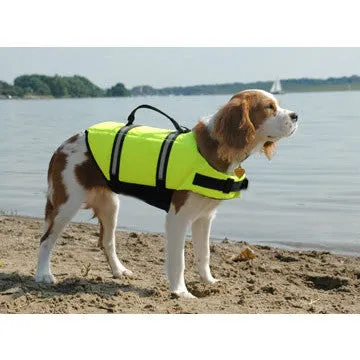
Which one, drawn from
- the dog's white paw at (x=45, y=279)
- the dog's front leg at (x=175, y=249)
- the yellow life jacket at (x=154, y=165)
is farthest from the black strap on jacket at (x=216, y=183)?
the dog's white paw at (x=45, y=279)

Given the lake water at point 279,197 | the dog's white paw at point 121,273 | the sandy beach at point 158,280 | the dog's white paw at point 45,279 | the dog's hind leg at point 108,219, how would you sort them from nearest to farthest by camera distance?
1. the sandy beach at point 158,280
2. the dog's white paw at point 45,279
3. the dog's hind leg at point 108,219
4. the dog's white paw at point 121,273
5. the lake water at point 279,197

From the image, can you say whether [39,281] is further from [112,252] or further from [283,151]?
[283,151]

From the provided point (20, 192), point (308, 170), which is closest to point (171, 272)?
point (20, 192)

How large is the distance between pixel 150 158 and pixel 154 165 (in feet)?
0.26

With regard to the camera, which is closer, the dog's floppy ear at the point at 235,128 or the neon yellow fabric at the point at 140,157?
the dog's floppy ear at the point at 235,128

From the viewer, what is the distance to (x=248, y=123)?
595 cm

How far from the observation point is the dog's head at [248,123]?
234 inches

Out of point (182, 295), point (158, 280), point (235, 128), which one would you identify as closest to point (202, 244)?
point (158, 280)

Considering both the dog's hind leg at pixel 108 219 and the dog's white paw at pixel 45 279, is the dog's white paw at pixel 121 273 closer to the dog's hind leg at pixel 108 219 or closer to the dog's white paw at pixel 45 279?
the dog's hind leg at pixel 108 219

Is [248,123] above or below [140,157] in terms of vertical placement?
above

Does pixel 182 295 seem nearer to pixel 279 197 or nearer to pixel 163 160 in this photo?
pixel 163 160

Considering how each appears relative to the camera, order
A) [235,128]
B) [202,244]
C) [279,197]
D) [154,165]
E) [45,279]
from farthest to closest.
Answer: [279,197], [202,244], [45,279], [154,165], [235,128]

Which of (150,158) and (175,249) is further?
(150,158)

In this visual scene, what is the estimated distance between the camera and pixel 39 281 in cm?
640
